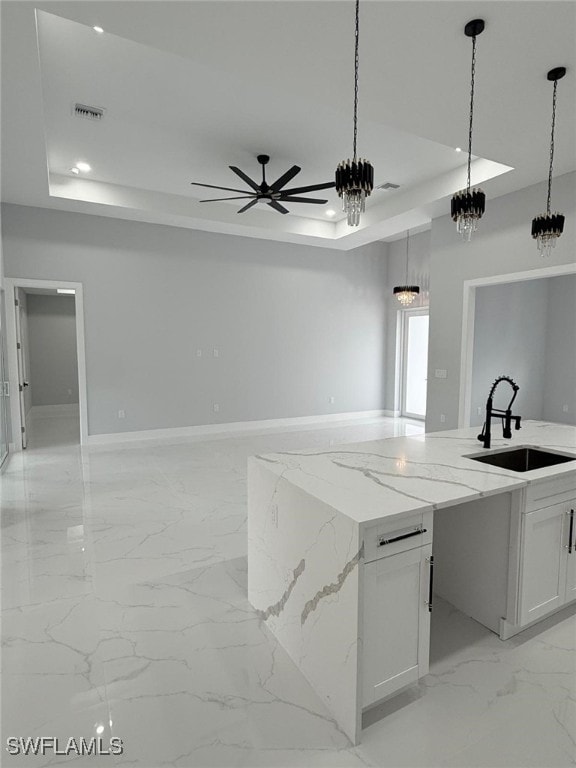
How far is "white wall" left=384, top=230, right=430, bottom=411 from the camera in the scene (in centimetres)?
795

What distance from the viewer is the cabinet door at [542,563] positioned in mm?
2039

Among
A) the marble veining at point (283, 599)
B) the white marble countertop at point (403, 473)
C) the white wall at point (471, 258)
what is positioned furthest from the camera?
the white wall at point (471, 258)

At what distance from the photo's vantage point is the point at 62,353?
9156 mm

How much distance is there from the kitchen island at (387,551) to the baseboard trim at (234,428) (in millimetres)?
4479

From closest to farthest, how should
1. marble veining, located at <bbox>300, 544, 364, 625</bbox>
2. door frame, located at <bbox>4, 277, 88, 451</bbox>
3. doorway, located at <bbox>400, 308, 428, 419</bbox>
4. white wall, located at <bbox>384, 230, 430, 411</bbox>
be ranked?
marble veining, located at <bbox>300, 544, 364, 625</bbox> < door frame, located at <bbox>4, 277, 88, 451</bbox> < white wall, located at <bbox>384, 230, 430, 411</bbox> < doorway, located at <bbox>400, 308, 428, 419</bbox>

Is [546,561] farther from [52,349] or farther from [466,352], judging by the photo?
[52,349]

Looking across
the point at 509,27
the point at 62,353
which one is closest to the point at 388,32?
the point at 509,27

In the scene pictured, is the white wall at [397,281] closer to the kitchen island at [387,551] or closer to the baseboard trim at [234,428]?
the baseboard trim at [234,428]

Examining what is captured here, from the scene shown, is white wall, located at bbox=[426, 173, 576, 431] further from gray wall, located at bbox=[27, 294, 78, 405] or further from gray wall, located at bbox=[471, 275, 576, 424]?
gray wall, located at bbox=[27, 294, 78, 405]

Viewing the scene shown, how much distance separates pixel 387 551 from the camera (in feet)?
5.24

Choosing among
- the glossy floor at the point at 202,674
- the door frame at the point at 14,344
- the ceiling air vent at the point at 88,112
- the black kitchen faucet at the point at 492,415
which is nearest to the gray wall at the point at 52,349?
the door frame at the point at 14,344

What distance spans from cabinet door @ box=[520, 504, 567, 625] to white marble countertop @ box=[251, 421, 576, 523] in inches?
8.8

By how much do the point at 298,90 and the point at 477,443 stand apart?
264cm

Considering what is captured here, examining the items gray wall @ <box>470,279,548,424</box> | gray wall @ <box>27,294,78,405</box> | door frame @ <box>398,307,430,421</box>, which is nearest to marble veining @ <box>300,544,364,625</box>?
gray wall @ <box>470,279,548,424</box>
